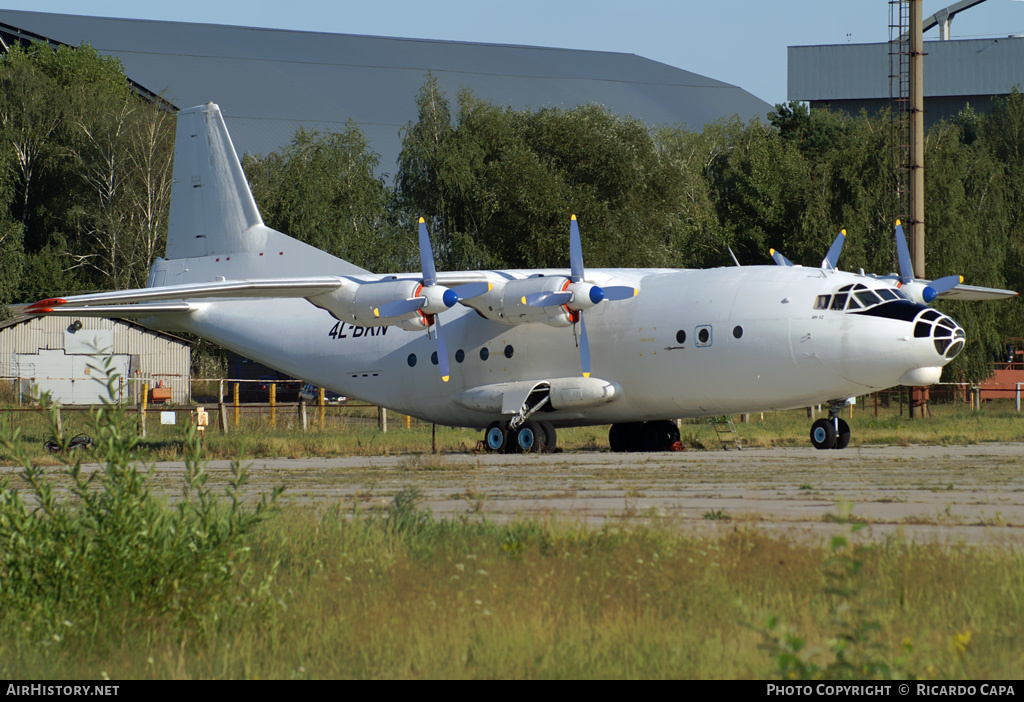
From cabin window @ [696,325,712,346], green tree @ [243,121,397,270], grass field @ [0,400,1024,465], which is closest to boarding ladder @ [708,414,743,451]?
grass field @ [0,400,1024,465]

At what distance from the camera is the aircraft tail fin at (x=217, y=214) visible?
30.6 m

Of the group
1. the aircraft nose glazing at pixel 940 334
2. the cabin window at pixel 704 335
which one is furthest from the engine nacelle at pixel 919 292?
the cabin window at pixel 704 335

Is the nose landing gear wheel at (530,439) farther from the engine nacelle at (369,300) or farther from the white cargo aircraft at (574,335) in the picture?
the engine nacelle at (369,300)

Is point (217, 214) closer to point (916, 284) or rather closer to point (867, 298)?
point (867, 298)

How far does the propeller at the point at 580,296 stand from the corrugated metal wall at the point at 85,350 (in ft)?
90.5

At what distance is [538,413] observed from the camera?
2611 centimetres

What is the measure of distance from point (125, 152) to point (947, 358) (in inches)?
1852

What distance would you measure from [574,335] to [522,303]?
1385mm

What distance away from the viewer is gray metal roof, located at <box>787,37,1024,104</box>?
276ft

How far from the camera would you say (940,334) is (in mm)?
21953

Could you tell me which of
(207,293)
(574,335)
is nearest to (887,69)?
(574,335)

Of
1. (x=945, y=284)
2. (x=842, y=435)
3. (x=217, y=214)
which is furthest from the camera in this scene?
(x=217, y=214)

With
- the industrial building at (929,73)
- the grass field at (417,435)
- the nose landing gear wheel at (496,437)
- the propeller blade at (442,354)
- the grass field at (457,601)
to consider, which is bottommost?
the grass field at (417,435)

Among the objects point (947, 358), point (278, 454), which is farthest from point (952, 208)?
point (278, 454)
